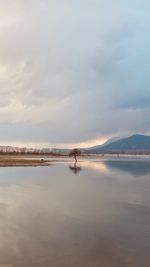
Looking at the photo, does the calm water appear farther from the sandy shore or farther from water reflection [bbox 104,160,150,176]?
the sandy shore

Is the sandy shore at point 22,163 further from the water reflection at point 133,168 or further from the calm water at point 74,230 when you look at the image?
the calm water at point 74,230

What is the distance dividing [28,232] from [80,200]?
9.76m

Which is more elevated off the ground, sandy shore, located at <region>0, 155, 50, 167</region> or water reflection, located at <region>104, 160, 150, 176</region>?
sandy shore, located at <region>0, 155, 50, 167</region>

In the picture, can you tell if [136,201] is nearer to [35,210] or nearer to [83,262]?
[35,210]

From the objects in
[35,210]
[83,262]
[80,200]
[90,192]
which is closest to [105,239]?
[83,262]

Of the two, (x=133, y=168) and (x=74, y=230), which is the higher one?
(x=133, y=168)

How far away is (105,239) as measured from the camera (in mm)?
13695

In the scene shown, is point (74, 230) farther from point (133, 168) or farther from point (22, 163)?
point (22, 163)

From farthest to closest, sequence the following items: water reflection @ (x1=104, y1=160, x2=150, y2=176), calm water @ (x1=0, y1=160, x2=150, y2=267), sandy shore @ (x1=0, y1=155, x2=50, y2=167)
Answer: sandy shore @ (x1=0, y1=155, x2=50, y2=167)
water reflection @ (x1=104, y1=160, x2=150, y2=176)
calm water @ (x1=0, y1=160, x2=150, y2=267)

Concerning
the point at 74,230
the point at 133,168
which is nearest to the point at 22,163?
the point at 133,168

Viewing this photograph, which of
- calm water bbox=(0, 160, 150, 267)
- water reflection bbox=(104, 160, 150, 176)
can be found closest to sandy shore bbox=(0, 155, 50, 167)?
water reflection bbox=(104, 160, 150, 176)

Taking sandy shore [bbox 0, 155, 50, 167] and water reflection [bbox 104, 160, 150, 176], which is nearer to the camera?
water reflection [bbox 104, 160, 150, 176]

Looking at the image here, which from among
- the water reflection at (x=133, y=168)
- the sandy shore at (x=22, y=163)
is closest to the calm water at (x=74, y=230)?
the water reflection at (x=133, y=168)

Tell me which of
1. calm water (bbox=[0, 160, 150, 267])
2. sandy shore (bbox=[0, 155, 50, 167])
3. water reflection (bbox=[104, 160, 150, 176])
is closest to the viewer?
calm water (bbox=[0, 160, 150, 267])
